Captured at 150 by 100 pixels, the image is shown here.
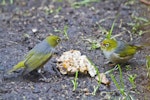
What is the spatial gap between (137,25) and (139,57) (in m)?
0.87

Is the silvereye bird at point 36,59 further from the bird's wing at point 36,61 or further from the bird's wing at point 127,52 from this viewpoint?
the bird's wing at point 127,52

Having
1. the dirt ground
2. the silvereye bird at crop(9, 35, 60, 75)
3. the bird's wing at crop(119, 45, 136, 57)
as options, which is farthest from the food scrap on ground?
the bird's wing at crop(119, 45, 136, 57)

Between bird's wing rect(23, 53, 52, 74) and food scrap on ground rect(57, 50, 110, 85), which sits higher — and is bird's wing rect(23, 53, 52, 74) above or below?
above

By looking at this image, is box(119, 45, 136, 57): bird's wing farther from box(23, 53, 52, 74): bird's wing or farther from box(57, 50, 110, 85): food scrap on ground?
box(23, 53, 52, 74): bird's wing

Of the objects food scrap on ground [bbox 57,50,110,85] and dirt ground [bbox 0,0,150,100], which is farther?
food scrap on ground [bbox 57,50,110,85]

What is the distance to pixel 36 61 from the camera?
535 cm

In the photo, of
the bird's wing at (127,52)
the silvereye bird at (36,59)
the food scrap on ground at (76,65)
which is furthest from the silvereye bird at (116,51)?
the silvereye bird at (36,59)

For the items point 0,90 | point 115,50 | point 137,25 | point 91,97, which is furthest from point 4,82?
point 137,25

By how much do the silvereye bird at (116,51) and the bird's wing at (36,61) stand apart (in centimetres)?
79

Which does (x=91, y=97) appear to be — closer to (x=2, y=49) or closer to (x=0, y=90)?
(x=0, y=90)

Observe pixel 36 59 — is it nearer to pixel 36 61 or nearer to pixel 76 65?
pixel 36 61

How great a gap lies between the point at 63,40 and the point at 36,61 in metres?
1.28

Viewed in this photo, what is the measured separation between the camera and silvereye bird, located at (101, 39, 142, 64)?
5824 millimetres

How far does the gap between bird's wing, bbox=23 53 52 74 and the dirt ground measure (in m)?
0.16
